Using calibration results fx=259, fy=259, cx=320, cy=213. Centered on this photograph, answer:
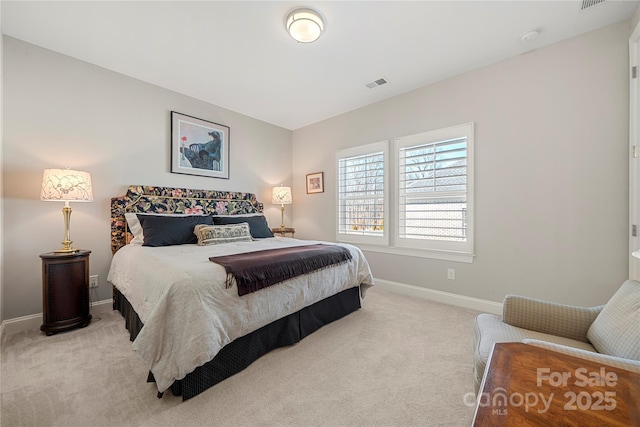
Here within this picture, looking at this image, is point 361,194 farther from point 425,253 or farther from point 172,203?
point 172,203

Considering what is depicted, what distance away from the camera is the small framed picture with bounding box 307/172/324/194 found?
169 inches

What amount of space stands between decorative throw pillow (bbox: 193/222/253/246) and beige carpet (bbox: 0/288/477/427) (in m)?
1.05

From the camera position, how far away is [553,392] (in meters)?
0.60

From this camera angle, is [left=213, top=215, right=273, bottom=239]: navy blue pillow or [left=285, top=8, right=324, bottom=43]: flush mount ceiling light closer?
[left=285, top=8, right=324, bottom=43]: flush mount ceiling light

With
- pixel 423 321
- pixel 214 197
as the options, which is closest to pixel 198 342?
pixel 423 321

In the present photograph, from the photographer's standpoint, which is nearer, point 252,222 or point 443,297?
point 443,297

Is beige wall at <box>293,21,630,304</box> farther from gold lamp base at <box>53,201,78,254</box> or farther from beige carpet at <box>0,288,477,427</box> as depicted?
gold lamp base at <box>53,201,78,254</box>

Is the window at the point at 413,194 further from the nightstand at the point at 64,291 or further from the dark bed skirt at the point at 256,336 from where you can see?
the nightstand at the point at 64,291

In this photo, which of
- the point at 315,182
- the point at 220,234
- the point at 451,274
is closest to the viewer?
the point at 220,234

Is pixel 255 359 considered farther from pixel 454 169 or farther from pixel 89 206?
pixel 454 169

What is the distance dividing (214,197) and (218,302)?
2.41 meters

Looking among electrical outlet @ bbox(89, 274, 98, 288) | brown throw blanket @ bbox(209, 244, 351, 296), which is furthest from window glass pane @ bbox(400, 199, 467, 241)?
electrical outlet @ bbox(89, 274, 98, 288)

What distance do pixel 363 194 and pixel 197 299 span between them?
2.78 metres

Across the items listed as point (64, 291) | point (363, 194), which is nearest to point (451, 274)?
point (363, 194)
